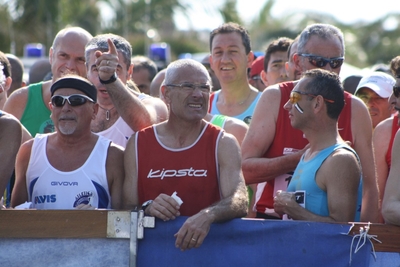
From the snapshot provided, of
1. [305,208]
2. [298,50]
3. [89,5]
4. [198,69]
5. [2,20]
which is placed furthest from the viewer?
[89,5]

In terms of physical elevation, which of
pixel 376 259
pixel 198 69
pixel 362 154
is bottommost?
pixel 376 259

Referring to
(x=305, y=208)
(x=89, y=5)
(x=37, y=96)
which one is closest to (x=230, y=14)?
(x=89, y=5)

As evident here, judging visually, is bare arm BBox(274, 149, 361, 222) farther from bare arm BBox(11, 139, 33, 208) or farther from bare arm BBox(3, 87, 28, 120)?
bare arm BBox(3, 87, 28, 120)

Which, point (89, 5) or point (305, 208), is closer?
point (305, 208)

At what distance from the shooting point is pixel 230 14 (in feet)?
73.7

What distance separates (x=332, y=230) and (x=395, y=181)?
0.45 metres

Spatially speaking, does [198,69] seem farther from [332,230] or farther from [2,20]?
[2,20]

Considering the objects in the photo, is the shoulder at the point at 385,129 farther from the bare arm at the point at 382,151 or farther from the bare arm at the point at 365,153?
the bare arm at the point at 365,153

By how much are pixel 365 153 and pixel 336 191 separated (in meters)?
0.72

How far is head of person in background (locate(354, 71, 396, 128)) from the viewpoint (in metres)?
5.84

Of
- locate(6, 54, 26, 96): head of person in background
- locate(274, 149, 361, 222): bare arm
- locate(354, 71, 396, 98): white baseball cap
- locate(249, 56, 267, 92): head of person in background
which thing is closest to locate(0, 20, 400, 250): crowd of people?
locate(274, 149, 361, 222): bare arm

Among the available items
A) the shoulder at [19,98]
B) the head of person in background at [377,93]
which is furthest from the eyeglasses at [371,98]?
the shoulder at [19,98]

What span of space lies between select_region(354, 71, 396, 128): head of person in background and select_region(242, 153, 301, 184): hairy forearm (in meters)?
Answer: 1.67

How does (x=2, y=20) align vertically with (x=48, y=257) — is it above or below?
above
